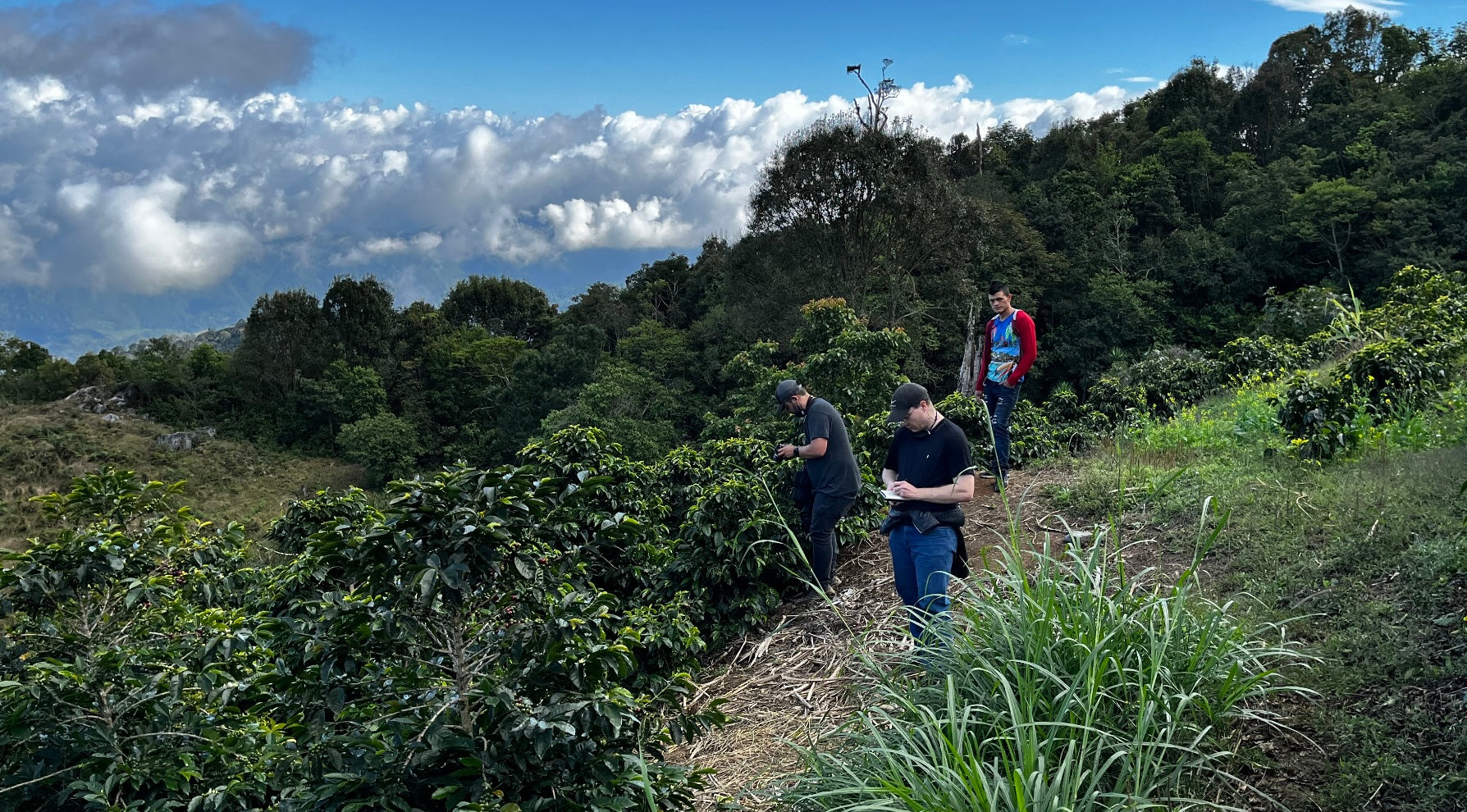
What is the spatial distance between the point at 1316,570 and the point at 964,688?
91.9 inches

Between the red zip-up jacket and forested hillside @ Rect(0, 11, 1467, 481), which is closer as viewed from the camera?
the red zip-up jacket

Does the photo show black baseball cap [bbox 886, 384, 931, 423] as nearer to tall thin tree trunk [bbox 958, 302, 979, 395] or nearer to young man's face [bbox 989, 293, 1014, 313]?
young man's face [bbox 989, 293, 1014, 313]

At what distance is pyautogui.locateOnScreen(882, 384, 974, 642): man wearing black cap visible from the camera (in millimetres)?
3963

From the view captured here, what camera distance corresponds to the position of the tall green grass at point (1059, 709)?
2447mm

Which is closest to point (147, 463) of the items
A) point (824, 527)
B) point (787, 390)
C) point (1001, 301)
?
point (787, 390)

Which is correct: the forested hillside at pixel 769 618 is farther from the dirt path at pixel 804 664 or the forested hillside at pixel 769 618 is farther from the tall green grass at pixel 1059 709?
the dirt path at pixel 804 664

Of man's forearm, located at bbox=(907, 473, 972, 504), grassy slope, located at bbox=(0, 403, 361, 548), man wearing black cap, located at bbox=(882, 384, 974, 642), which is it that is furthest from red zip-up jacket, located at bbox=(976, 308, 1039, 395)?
grassy slope, located at bbox=(0, 403, 361, 548)

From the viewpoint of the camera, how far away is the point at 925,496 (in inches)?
155

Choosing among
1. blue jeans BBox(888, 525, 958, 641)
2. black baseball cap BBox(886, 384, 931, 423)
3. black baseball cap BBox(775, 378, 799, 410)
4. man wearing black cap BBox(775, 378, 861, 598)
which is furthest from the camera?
black baseball cap BBox(775, 378, 799, 410)

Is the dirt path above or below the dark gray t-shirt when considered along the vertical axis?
below

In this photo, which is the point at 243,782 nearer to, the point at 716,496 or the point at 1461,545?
the point at 716,496

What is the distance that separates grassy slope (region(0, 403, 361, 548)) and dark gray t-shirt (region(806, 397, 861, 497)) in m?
35.7

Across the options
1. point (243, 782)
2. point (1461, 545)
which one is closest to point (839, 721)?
point (243, 782)

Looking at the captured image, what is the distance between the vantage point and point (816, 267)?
27938mm
